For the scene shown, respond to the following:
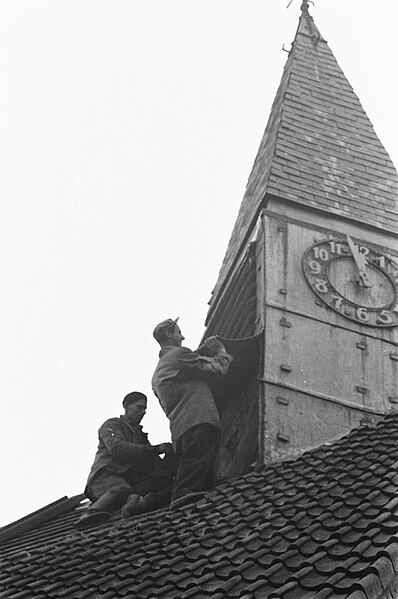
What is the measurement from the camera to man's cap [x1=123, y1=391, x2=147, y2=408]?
17.3 meters

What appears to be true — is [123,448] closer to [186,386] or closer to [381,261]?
[186,386]

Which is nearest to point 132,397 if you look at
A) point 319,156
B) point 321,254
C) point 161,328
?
point 161,328

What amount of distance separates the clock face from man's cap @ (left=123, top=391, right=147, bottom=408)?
2.35m

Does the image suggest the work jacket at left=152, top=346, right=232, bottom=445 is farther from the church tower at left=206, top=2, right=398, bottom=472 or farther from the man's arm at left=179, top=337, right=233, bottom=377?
the church tower at left=206, top=2, right=398, bottom=472

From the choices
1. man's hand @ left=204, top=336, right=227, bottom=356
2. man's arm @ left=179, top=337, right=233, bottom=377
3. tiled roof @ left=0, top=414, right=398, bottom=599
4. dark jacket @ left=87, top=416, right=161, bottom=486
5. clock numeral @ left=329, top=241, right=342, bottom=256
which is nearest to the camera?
tiled roof @ left=0, top=414, right=398, bottom=599

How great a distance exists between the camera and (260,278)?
18.3m

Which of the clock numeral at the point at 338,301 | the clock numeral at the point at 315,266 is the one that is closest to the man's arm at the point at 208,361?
the clock numeral at the point at 338,301

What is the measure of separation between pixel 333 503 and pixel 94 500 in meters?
4.57

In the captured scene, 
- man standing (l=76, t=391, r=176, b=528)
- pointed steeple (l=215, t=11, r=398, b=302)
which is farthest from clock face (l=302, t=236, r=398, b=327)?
man standing (l=76, t=391, r=176, b=528)

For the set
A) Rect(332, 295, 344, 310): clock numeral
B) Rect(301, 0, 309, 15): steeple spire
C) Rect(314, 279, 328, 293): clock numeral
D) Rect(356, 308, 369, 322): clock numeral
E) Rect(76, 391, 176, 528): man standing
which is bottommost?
Rect(76, 391, 176, 528): man standing

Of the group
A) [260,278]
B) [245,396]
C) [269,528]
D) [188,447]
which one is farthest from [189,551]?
[260,278]

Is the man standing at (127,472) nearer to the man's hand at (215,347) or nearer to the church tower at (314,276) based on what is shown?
the church tower at (314,276)

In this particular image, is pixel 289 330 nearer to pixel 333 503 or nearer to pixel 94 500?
pixel 94 500

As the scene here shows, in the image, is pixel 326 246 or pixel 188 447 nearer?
pixel 188 447
